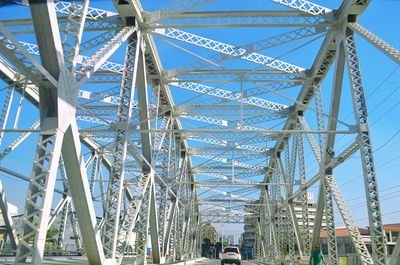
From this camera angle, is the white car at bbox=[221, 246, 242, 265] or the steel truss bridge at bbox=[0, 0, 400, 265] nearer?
the steel truss bridge at bbox=[0, 0, 400, 265]

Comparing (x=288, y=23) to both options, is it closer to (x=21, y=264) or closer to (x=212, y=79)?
(x=212, y=79)

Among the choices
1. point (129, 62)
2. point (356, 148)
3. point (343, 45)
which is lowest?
point (356, 148)

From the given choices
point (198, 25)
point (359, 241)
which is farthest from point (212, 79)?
point (359, 241)

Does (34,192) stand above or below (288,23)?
below

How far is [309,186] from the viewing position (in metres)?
24.8

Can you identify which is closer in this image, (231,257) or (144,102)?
(144,102)

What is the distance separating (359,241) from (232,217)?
52427 millimetres

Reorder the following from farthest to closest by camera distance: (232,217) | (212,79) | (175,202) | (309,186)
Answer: (232,217) → (175,202) → (309,186) → (212,79)

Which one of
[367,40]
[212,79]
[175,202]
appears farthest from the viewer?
[175,202]

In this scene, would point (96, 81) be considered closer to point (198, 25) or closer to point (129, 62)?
point (129, 62)

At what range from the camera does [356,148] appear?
1662 cm

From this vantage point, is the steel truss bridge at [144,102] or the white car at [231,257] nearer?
the steel truss bridge at [144,102]

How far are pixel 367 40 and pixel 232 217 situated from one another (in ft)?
182

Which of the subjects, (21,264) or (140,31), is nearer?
(21,264)
